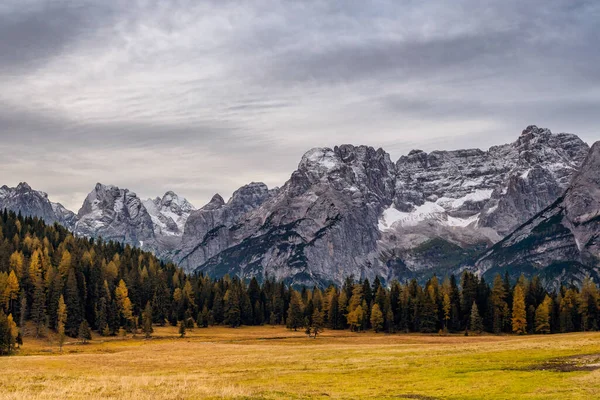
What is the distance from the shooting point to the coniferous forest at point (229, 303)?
146000 mm

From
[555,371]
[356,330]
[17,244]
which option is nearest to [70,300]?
[17,244]

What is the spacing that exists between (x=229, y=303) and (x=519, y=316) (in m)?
83.4

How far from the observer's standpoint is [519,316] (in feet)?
490

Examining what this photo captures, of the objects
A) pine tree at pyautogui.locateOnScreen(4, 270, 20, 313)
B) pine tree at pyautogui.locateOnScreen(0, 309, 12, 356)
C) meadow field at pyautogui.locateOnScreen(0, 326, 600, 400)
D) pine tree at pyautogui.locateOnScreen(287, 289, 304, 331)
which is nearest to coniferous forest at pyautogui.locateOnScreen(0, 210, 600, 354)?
pine tree at pyautogui.locateOnScreen(4, 270, 20, 313)

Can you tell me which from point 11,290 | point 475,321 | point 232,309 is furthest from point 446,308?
point 11,290

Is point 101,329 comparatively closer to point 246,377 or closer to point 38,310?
point 38,310

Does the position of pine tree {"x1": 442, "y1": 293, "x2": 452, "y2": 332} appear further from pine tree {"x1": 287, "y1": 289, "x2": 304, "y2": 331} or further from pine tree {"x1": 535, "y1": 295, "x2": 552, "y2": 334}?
pine tree {"x1": 287, "y1": 289, "x2": 304, "y2": 331}

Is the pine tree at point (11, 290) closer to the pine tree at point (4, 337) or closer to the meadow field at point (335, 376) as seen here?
the pine tree at point (4, 337)

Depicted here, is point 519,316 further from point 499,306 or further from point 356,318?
point 356,318

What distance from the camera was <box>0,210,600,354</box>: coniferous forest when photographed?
146000 millimetres

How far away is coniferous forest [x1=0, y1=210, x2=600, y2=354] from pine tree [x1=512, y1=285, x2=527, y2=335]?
0.25 m

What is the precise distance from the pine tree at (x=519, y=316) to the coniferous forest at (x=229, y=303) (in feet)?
0.82

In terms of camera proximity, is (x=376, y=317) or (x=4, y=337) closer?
(x=4, y=337)

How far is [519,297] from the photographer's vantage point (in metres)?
150
